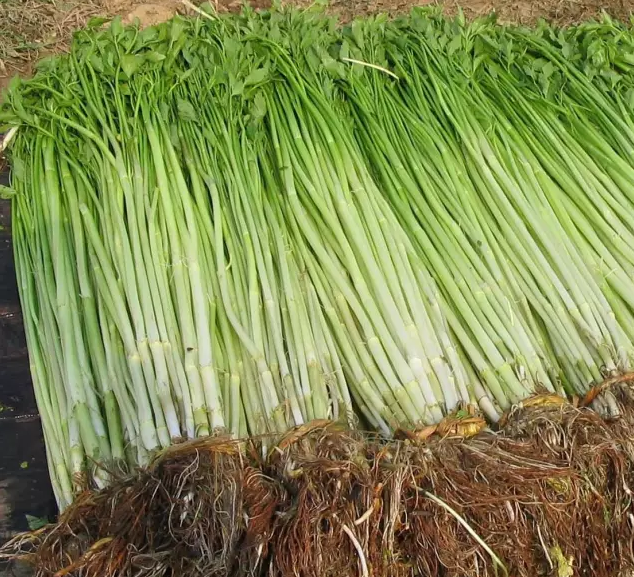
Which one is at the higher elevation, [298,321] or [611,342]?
[298,321]

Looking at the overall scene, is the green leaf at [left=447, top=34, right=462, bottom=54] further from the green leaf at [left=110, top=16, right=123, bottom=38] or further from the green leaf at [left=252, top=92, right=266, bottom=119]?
the green leaf at [left=110, top=16, right=123, bottom=38]

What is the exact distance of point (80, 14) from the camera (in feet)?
10.2

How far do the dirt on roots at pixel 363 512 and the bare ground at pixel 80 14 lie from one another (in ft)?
8.35

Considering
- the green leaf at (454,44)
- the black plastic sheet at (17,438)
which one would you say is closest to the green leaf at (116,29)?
the black plastic sheet at (17,438)

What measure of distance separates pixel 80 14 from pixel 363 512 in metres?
3.18

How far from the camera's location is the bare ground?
2984mm

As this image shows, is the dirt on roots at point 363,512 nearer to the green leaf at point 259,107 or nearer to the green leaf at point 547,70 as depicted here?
the green leaf at point 259,107

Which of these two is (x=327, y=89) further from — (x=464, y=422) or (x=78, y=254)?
(x=464, y=422)

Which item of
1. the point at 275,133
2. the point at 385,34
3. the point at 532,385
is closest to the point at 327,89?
the point at 275,133

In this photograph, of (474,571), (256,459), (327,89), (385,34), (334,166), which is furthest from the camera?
(385,34)

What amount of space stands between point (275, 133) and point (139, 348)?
935 mm

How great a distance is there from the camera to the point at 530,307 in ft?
6.08

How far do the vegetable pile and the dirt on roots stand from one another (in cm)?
15

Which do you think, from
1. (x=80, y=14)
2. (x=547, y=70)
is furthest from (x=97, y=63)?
(x=547, y=70)
